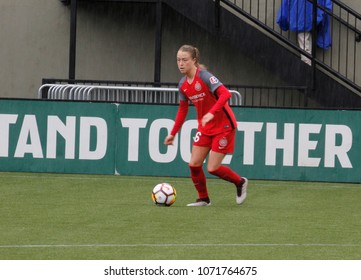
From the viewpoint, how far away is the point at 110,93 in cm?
2180

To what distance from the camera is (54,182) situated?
17.7 m

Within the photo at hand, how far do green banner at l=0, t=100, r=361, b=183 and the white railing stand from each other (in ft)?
5.42

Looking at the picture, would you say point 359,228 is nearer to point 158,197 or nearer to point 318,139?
point 158,197

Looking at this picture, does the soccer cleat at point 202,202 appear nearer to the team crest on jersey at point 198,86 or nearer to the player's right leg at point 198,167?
the player's right leg at point 198,167

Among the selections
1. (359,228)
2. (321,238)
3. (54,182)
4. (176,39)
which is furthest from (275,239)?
(176,39)

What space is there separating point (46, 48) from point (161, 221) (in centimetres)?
1275

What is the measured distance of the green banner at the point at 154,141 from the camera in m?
18.5

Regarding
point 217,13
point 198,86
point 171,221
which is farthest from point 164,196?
point 217,13

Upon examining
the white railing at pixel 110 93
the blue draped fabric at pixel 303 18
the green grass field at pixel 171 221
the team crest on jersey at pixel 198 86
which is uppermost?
the blue draped fabric at pixel 303 18

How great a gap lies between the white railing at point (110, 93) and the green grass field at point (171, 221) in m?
2.80

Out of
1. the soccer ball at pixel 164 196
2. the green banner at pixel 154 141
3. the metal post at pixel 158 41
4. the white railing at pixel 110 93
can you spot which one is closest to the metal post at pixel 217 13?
the metal post at pixel 158 41

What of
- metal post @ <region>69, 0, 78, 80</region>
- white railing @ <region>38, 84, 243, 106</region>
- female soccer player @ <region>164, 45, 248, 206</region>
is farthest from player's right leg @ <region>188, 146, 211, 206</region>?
metal post @ <region>69, 0, 78, 80</region>

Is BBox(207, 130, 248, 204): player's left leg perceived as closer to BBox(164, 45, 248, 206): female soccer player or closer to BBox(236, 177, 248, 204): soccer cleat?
BBox(164, 45, 248, 206): female soccer player

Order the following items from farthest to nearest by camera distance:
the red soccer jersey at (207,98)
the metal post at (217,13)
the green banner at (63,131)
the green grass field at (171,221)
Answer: the metal post at (217,13), the green banner at (63,131), the red soccer jersey at (207,98), the green grass field at (171,221)
